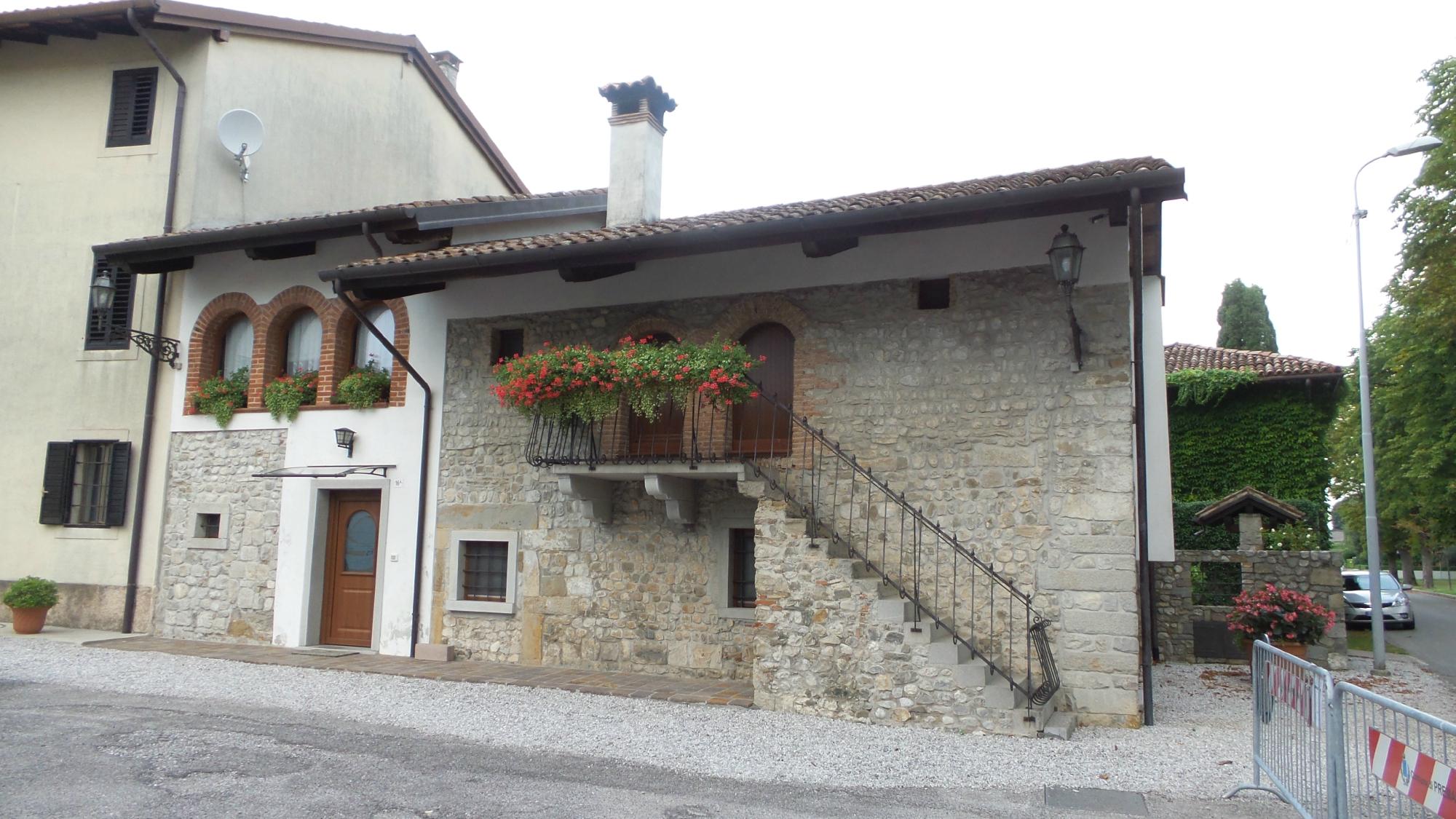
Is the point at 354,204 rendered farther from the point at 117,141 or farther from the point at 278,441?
the point at 278,441

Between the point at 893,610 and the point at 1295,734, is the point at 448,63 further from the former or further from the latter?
the point at 1295,734

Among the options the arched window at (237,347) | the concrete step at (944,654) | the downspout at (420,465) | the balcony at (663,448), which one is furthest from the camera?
the arched window at (237,347)

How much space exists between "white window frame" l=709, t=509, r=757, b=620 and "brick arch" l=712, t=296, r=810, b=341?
5.90 feet

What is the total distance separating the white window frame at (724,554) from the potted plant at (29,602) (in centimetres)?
848

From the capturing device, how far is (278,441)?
12.1 meters

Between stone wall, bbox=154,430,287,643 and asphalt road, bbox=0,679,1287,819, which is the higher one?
stone wall, bbox=154,430,287,643

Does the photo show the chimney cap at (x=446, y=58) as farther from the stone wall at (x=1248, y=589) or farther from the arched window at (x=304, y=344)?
the stone wall at (x=1248, y=589)

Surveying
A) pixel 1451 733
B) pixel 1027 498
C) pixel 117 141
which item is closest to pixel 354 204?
pixel 117 141

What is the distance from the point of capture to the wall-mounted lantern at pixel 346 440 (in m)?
11.6

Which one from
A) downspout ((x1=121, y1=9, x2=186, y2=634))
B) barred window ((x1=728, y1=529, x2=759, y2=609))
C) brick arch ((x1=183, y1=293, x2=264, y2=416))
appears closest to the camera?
barred window ((x1=728, y1=529, x2=759, y2=609))

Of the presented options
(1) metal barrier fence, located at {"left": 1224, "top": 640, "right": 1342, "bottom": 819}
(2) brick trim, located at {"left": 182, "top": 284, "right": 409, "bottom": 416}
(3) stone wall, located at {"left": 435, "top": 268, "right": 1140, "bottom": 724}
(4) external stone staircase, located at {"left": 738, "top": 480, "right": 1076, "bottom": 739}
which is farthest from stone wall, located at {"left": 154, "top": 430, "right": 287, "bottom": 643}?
(1) metal barrier fence, located at {"left": 1224, "top": 640, "right": 1342, "bottom": 819}

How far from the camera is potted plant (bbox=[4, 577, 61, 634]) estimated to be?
1192cm

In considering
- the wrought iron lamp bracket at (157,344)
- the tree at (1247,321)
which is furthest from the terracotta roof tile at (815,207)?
the tree at (1247,321)

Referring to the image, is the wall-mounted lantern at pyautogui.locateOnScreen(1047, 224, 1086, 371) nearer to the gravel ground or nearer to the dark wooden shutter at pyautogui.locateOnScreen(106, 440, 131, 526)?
the gravel ground
